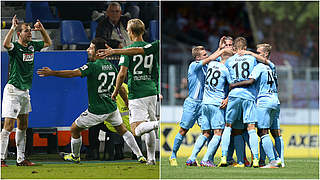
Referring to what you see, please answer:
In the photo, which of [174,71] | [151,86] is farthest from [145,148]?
[174,71]

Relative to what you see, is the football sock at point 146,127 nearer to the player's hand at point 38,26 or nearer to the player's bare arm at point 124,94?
the player's bare arm at point 124,94

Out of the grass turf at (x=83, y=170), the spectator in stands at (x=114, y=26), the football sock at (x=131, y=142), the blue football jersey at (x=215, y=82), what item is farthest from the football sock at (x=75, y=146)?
the blue football jersey at (x=215, y=82)

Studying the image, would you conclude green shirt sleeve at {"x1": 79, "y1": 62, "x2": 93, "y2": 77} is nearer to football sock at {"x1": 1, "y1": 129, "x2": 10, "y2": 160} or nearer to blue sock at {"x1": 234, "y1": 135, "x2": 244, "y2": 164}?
football sock at {"x1": 1, "y1": 129, "x2": 10, "y2": 160}

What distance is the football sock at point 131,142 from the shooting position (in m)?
9.34

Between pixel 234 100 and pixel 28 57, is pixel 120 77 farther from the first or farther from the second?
pixel 234 100

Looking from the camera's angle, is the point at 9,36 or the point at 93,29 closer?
the point at 9,36

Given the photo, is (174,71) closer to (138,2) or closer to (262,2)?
(138,2)

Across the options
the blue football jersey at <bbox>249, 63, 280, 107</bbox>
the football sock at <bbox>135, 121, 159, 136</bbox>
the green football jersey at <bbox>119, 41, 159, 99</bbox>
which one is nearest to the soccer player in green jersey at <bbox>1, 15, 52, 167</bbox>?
the green football jersey at <bbox>119, 41, 159, 99</bbox>

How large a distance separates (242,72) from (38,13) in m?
2.92

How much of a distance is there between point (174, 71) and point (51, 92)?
7.52 meters

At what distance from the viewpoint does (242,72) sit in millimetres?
10414

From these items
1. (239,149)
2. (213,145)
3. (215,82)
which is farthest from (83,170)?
(239,149)

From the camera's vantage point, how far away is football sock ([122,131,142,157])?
368 inches

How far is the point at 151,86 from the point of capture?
30.1 ft
